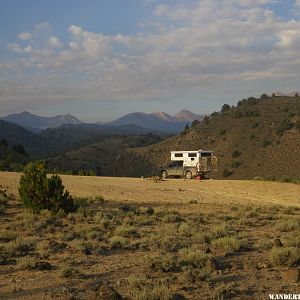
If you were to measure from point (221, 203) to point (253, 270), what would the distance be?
16.7m

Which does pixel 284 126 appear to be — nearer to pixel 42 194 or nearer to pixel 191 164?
pixel 191 164

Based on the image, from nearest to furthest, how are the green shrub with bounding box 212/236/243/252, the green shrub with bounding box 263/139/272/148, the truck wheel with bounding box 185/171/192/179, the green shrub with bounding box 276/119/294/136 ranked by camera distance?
the green shrub with bounding box 212/236/243/252, the truck wheel with bounding box 185/171/192/179, the green shrub with bounding box 263/139/272/148, the green shrub with bounding box 276/119/294/136

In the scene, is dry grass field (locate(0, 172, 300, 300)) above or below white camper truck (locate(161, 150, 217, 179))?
below

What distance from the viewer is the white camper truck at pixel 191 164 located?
43.1 metres

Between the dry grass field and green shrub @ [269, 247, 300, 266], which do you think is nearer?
the dry grass field

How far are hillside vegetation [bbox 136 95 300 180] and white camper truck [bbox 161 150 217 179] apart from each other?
20726 mm

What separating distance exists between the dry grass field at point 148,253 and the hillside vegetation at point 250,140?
43.9 meters

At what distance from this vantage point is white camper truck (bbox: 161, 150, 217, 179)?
141 feet

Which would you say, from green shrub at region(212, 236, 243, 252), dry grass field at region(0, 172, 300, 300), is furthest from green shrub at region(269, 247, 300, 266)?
green shrub at region(212, 236, 243, 252)

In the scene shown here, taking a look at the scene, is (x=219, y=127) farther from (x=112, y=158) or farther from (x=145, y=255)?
(x=145, y=255)

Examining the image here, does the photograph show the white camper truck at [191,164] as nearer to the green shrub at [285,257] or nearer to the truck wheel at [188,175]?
the truck wheel at [188,175]

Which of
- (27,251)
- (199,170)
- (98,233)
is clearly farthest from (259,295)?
(199,170)

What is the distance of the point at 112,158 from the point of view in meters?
94.6

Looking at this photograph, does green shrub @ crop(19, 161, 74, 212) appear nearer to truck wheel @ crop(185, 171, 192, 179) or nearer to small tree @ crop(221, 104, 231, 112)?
truck wheel @ crop(185, 171, 192, 179)
